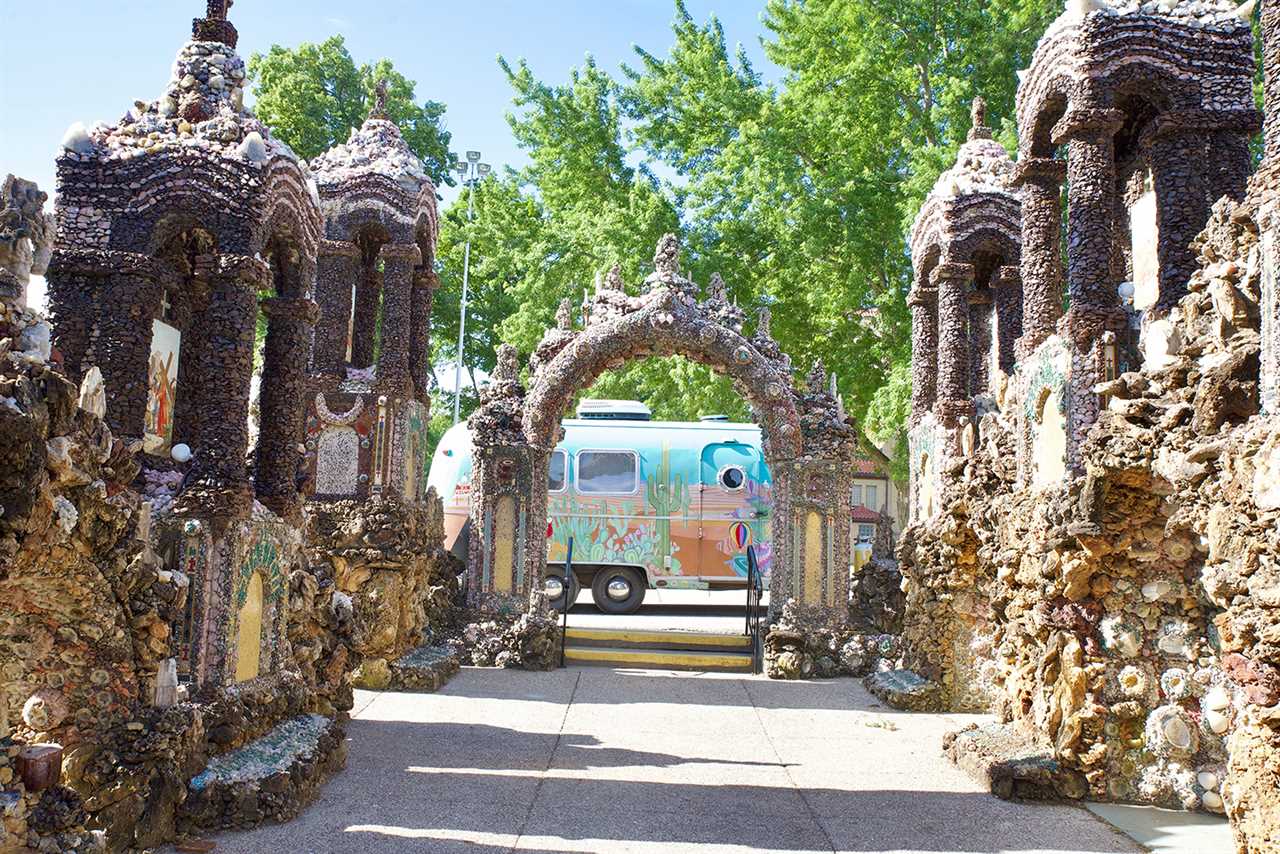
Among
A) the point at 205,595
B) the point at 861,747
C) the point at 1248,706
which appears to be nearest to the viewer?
the point at 1248,706

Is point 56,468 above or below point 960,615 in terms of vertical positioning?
above

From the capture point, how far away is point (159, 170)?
7.15 meters

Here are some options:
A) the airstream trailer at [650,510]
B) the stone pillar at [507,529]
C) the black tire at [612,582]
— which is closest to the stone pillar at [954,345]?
the stone pillar at [507,529]

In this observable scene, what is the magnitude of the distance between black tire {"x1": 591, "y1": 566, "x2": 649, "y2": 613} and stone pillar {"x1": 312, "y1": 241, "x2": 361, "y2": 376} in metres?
6.47

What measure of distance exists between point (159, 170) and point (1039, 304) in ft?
21.1

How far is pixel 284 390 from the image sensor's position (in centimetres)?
859

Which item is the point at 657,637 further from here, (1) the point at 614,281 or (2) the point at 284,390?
(2) the point at 284,390

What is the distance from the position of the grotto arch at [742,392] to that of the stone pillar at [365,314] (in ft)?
5.18

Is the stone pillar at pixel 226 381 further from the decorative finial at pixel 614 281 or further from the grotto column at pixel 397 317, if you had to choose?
the decorative finial at pixel 614 281

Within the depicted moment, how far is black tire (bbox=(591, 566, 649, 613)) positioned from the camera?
17.9 m

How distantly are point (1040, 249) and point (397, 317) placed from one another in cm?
701

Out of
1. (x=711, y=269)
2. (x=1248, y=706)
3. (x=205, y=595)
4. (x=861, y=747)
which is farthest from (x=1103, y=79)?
(x=711, y=269)

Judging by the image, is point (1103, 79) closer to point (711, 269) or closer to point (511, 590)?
point (511, 590)

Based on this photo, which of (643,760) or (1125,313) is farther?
(643,760)
